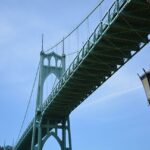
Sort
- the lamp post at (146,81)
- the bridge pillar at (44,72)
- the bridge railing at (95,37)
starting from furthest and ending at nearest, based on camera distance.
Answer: the bridge pillar at (44,72) < the bridge railing at (95,37) < the lamp post at (146,81)

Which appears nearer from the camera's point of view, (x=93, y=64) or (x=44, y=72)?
(x=93, y=64)

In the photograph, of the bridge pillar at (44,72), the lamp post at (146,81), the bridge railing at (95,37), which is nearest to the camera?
the lamp post at (146,81)

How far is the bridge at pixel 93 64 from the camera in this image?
22438mm

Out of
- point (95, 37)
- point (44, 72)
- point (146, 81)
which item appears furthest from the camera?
point (44, 72)

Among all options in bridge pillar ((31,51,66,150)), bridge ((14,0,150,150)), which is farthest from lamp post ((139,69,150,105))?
bridge pillar ((31,51,66,150))

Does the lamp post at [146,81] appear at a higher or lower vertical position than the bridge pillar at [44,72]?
lower

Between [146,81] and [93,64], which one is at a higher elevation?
[93,64]

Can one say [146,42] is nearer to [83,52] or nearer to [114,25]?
[114,25]

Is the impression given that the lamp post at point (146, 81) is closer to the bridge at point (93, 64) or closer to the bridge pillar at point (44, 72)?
the bridge at point (93, 64)

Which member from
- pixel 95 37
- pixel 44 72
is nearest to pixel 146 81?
pixel 95 37

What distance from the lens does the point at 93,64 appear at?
29656 mm

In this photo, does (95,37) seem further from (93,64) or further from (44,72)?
(44,72)

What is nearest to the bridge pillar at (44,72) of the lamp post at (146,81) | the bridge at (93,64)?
the bridge at (93,64)

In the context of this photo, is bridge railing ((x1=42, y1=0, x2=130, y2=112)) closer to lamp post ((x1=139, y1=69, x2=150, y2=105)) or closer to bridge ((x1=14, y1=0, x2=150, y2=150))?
bridge ((x1=14, y1=0, x2=150, y2=150))
